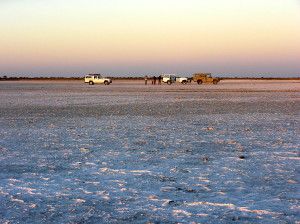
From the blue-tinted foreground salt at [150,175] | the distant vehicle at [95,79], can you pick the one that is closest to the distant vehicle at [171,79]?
the distant vehicle at [95,79]

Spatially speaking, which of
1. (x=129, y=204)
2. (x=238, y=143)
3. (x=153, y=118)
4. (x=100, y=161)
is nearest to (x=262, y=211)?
(x=129, y=204)

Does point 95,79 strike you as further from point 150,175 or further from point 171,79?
point 150,175

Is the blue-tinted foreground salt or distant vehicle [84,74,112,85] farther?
distant vehicle [84,74,112,85]

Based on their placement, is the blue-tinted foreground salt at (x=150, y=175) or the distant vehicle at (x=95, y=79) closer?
the blue-tinted foreground salt at (x=150, y=175)

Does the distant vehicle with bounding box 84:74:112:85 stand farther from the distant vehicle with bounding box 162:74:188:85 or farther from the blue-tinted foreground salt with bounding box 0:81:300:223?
the blue-tinted foreground salt with bounding box 0:81:300:223

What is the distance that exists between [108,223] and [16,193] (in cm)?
168

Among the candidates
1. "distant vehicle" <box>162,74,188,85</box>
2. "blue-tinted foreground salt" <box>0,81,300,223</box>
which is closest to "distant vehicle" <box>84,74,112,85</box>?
"distant vehicle" <box>162,74,188,85</box>

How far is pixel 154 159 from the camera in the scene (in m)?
7.40

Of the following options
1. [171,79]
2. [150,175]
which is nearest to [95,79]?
[171,79]

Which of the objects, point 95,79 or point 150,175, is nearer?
point 150,175

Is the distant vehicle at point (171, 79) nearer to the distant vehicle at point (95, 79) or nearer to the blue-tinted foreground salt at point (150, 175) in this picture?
the distant vehicle at point (95, 79)

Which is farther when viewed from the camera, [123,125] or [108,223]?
[123,125]

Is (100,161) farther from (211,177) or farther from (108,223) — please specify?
(108,223)

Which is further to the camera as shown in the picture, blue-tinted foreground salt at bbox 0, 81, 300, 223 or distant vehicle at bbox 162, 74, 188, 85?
distant vehicle at bbox 162, 74, 188, 85
